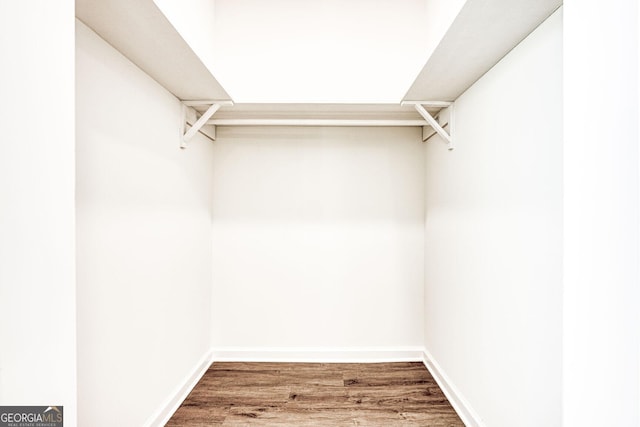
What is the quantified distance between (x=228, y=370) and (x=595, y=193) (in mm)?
2506

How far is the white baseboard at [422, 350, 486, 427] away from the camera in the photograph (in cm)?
183

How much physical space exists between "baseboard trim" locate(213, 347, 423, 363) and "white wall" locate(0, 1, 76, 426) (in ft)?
6.72

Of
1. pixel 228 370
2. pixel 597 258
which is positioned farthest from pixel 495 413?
pixel 228 370

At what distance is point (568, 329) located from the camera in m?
0.73

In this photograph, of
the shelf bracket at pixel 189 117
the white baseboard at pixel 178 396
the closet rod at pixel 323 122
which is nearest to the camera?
the white baseboard at pixel 178 396

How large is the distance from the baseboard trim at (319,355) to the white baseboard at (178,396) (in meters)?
0.19

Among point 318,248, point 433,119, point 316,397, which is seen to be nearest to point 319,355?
point 316,397

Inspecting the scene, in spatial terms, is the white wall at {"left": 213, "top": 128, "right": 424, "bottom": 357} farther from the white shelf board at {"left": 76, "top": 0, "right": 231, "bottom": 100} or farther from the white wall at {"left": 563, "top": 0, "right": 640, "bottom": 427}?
the white wall at {"left": 563, "top": 0, "right": 640, "bottom": 427}

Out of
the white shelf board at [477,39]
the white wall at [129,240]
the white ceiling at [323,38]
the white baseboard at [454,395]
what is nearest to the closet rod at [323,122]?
the white ceiling at [323,38]

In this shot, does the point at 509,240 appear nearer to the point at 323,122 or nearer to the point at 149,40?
the point at 323,122

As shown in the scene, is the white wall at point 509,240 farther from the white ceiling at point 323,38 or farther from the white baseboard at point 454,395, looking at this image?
the white ceiling at point 323,38

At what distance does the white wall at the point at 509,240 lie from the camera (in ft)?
4.07

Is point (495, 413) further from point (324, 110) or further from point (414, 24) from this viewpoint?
point (414, 24)

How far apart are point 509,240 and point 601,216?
0.89m
